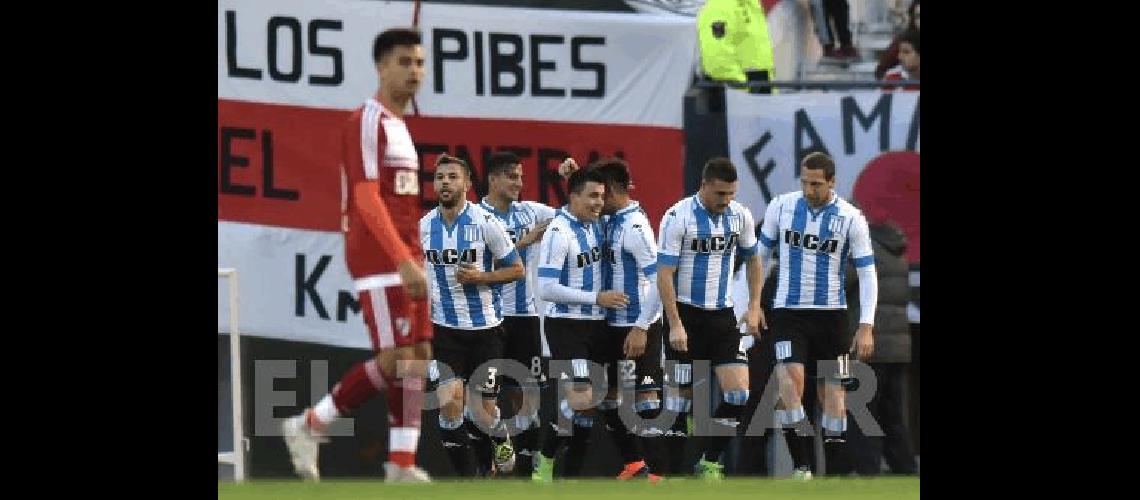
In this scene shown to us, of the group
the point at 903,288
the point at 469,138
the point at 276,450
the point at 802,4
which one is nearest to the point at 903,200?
the point at 903,288

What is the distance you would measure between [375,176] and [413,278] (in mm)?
668

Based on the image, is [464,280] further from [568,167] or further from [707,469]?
[707,469]

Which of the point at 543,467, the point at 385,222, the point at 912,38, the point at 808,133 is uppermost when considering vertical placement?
the point at 912,38

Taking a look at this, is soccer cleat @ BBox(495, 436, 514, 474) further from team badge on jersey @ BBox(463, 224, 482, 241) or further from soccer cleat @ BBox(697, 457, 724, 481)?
team badge on jersey @ BBox(463, 224, 482, 241)

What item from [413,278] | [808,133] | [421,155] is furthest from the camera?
[421,155]

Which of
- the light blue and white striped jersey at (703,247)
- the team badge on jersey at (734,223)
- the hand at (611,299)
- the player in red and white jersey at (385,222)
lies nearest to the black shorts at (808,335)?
the light blue and white striped jersey at (703,247)

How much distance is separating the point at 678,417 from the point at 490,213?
179cm

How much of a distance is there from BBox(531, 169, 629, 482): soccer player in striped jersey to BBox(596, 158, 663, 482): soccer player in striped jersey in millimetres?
98

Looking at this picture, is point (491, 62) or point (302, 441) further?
point (491, 62)

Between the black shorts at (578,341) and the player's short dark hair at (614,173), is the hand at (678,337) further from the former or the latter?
the player's short dark hair at (614,173)

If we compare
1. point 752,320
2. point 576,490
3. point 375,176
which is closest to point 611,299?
point 752,320

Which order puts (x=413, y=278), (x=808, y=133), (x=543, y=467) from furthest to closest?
1. (x=808, y=133)
2. (x=543, y=467)
3. (x=413, y=278)

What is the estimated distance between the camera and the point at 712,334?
1399cm

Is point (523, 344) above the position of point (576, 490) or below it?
above
